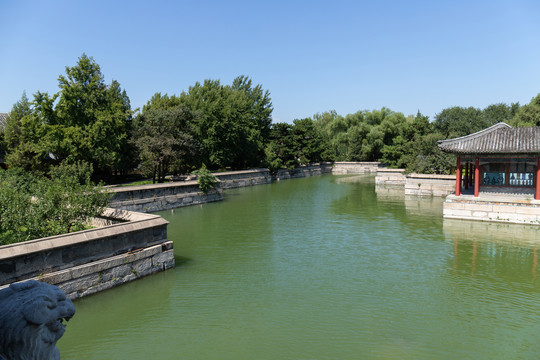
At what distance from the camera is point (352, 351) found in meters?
7.27

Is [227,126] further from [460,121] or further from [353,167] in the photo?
[460,121]

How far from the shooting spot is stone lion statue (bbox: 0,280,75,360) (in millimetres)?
2500

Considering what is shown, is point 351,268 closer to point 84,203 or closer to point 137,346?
point 137,346

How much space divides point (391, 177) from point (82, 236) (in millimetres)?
34488

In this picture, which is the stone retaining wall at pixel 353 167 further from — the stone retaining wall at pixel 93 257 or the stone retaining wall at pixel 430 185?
the stone retaining wall at pixel 93 257

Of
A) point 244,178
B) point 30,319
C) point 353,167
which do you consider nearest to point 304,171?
point 353,167

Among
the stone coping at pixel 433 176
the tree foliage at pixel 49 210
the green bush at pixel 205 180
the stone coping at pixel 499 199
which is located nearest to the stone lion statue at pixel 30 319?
the tree foliage at pixel 49 210

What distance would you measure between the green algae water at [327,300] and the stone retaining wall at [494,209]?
125cm

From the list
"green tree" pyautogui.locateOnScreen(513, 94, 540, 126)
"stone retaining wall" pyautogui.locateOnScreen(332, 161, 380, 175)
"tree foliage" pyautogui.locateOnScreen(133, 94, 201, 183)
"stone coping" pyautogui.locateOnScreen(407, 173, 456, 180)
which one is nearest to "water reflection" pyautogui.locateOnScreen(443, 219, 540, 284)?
"stone coping" pyautogui.locateOnScreen(407, 173, 456, 180)

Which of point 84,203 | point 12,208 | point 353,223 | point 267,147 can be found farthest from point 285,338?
point 267,147

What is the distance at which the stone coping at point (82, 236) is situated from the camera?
812 cm

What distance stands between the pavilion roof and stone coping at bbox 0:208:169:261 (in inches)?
660

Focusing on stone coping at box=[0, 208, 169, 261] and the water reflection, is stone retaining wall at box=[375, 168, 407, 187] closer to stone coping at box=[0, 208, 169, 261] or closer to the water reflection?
the water reflection

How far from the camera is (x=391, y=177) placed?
A: 3925 cm
